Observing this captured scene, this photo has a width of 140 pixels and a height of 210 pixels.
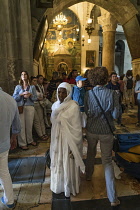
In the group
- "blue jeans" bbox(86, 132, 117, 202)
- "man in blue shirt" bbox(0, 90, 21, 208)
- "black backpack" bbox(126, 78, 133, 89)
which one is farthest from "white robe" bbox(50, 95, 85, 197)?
"black backpack" bbox(126, 78, 133, 89)

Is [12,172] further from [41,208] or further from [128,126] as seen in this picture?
[128,126]

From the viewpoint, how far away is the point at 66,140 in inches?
84.3

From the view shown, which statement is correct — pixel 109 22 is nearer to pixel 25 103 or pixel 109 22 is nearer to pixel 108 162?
pixel 25 103

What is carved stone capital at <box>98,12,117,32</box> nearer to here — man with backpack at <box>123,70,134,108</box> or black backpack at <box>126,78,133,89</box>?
man with backpack at <box>123,70,134,108</box>

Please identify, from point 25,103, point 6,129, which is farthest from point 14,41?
point 6,129

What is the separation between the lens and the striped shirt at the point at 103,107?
207cm

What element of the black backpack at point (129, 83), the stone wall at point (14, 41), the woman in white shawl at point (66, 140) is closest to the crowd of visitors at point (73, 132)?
the woman in white shawl at point (66, 140)

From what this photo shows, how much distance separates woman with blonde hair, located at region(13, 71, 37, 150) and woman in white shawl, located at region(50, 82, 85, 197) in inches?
64.8

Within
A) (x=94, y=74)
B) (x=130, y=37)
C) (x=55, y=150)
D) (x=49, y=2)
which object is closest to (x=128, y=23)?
(x=130, y=37)

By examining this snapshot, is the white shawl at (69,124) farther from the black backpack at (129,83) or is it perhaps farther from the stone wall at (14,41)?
the black backpack at (129,83)

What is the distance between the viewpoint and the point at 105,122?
7.06 ft

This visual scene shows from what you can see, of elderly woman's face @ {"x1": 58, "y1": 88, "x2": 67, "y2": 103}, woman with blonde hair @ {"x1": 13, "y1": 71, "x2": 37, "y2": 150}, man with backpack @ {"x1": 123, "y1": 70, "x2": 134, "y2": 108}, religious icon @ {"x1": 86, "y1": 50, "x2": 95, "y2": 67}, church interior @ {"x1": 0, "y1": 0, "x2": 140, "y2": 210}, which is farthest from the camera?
religious icon @ {"x1": 86, "y1": 50, "x2": 95, "y2": 67}

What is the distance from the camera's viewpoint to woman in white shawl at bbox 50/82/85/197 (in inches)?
83.8

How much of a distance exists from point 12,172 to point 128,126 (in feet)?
12.9
